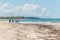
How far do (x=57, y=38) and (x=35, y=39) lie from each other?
7.69 ft

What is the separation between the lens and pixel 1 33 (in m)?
21.1

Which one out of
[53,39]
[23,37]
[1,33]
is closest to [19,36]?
[23,37]

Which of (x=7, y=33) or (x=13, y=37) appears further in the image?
(x=7, y=33)

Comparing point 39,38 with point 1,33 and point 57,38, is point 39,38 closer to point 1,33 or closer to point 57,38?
point 57,38

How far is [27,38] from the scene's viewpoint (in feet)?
66.8

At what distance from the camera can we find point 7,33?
21438 millimetres

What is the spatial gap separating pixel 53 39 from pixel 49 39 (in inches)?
15.2

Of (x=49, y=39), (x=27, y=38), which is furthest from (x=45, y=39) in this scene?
(x=27, y=38)

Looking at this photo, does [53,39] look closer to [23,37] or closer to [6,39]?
[23,37]

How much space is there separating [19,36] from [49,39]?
2814 mm

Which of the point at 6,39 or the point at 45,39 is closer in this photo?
the point at 6,39

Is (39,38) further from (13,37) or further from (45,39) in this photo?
(13,37)

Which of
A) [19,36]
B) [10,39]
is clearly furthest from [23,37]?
[10,39]

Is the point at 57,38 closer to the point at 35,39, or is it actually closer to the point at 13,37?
the point at 35,39
